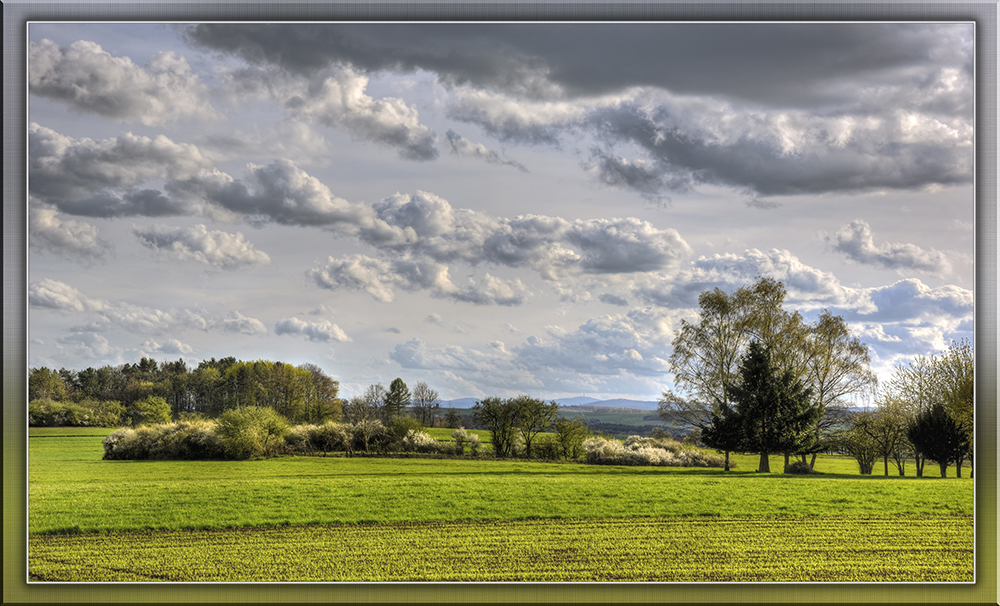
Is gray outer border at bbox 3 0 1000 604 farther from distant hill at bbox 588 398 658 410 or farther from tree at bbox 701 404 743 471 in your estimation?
tree at bbox 701 404 743 471

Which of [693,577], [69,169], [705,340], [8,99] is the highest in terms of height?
[8,99]

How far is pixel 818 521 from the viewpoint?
844 centimetres

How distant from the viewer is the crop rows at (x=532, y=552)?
6.92 metres

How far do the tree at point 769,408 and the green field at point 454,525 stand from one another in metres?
2.47

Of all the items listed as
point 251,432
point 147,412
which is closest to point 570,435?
point 251,432

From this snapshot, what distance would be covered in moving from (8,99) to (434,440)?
28.3ft

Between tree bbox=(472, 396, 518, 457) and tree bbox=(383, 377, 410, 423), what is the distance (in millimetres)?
1303

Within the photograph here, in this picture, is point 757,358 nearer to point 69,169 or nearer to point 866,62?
point 866,62

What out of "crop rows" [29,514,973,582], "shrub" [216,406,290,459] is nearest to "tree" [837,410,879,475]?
"crop rows" [29,514,973,582]

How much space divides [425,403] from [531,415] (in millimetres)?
2881

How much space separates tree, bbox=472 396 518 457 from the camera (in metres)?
10.6

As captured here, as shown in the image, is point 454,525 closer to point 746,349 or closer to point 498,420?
point 498,420

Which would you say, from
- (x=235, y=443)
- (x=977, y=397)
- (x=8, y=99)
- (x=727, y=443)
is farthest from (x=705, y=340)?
(x=8, y=99)

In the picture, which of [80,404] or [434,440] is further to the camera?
[434,440]
